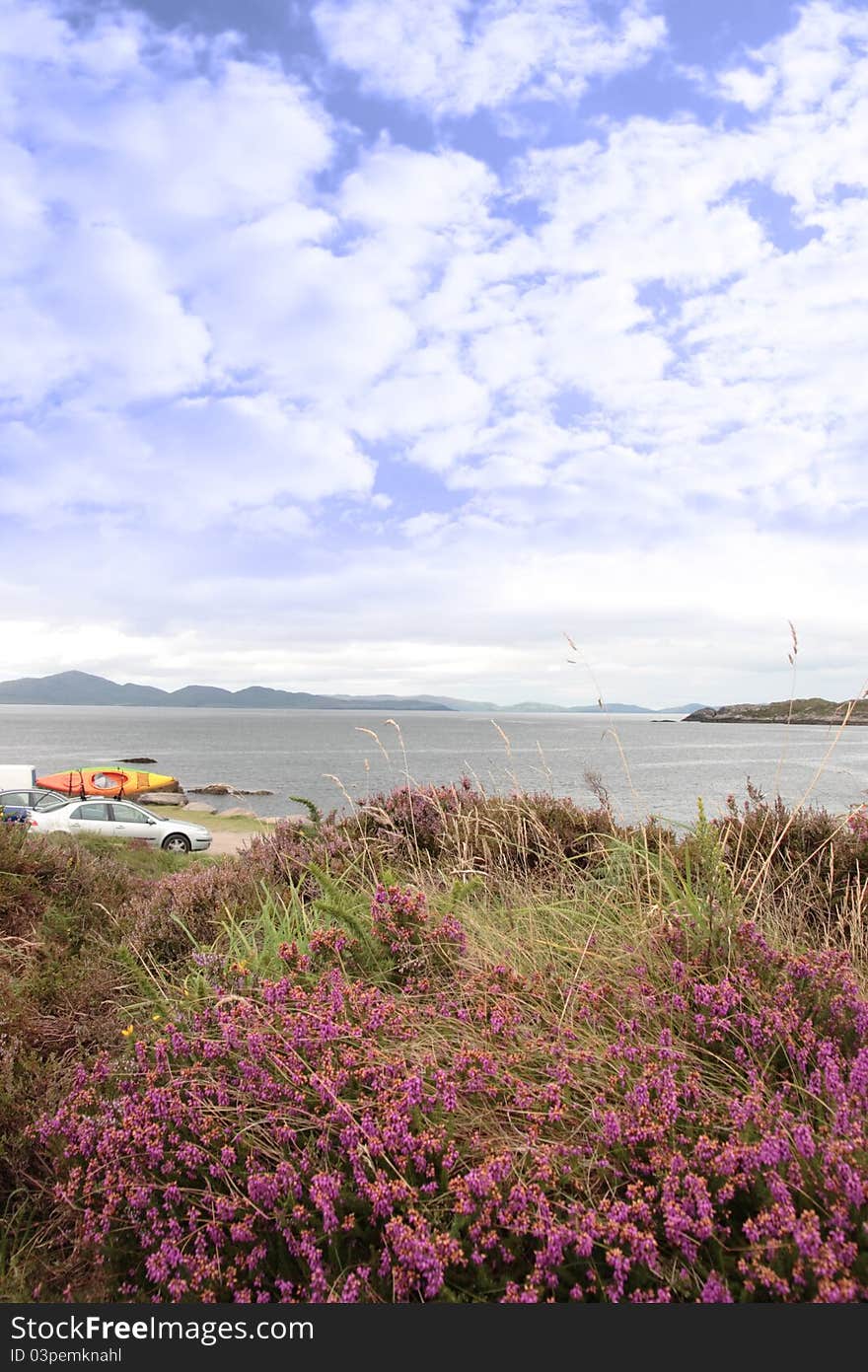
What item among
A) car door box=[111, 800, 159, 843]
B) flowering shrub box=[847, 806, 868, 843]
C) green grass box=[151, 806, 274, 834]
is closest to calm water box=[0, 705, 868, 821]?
flowering shrub box=[847, 806, 868, 843]

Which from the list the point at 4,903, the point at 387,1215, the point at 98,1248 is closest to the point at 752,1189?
the point at 387,1215

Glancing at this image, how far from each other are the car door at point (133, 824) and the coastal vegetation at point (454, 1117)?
2034 centimetres

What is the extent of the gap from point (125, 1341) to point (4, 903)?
4.70 meters

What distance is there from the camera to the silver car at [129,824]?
23.4 meters

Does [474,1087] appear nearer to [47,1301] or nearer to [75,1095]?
[47,1301]

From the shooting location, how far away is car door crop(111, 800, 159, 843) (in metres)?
23.7

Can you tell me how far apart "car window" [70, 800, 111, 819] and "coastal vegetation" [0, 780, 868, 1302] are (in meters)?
21.1

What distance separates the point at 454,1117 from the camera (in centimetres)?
261

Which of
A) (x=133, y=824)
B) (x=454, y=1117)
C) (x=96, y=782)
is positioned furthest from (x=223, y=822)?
(x=454, y=1117)

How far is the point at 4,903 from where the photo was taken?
19.9 feet

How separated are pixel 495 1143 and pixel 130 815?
2437cm

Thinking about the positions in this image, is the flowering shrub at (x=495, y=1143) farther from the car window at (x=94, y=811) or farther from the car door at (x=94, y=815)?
the car window at (x=94, y=811)

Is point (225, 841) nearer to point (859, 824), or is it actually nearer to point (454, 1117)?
point (859, 824)

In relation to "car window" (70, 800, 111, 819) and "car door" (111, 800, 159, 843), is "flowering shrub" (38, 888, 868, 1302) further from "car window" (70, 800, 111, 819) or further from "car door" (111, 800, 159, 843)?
"car window" (70, 800, 111, 819)
